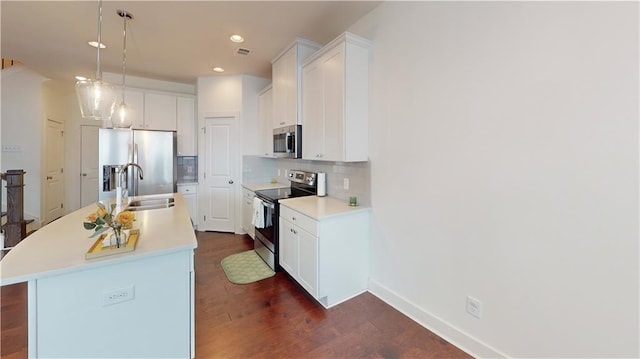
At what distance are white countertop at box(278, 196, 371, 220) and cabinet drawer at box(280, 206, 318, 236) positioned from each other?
1.9 inches

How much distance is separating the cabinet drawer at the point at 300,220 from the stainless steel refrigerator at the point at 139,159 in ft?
8.83

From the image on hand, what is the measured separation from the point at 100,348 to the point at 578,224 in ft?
8.28

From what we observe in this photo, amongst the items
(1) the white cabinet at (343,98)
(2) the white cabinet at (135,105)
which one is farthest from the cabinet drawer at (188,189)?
(1) the white cabinet at (343,98)

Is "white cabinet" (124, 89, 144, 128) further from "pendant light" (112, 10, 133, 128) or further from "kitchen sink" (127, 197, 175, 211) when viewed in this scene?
"kitchen sink" (127, 197, 175, 211)

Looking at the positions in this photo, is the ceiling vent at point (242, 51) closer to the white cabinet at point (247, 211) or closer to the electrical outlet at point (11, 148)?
the white cabinet at point (247, 211)

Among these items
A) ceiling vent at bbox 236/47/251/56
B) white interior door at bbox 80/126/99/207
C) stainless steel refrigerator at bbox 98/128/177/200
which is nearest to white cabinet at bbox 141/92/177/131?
stainless steel refrigerator at bbox 98/128/177/200

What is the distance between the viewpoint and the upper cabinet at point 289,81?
10.3 feet

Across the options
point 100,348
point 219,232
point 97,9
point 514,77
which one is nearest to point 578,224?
point 514,77

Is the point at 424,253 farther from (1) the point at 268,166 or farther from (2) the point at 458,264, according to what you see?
(1) the point at 268,166

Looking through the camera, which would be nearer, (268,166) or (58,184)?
(268,166)

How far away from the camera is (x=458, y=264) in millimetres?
A: 1871

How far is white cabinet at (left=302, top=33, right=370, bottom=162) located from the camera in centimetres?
247

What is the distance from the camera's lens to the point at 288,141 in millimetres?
3305

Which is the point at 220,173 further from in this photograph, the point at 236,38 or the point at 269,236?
the point at 236,38
